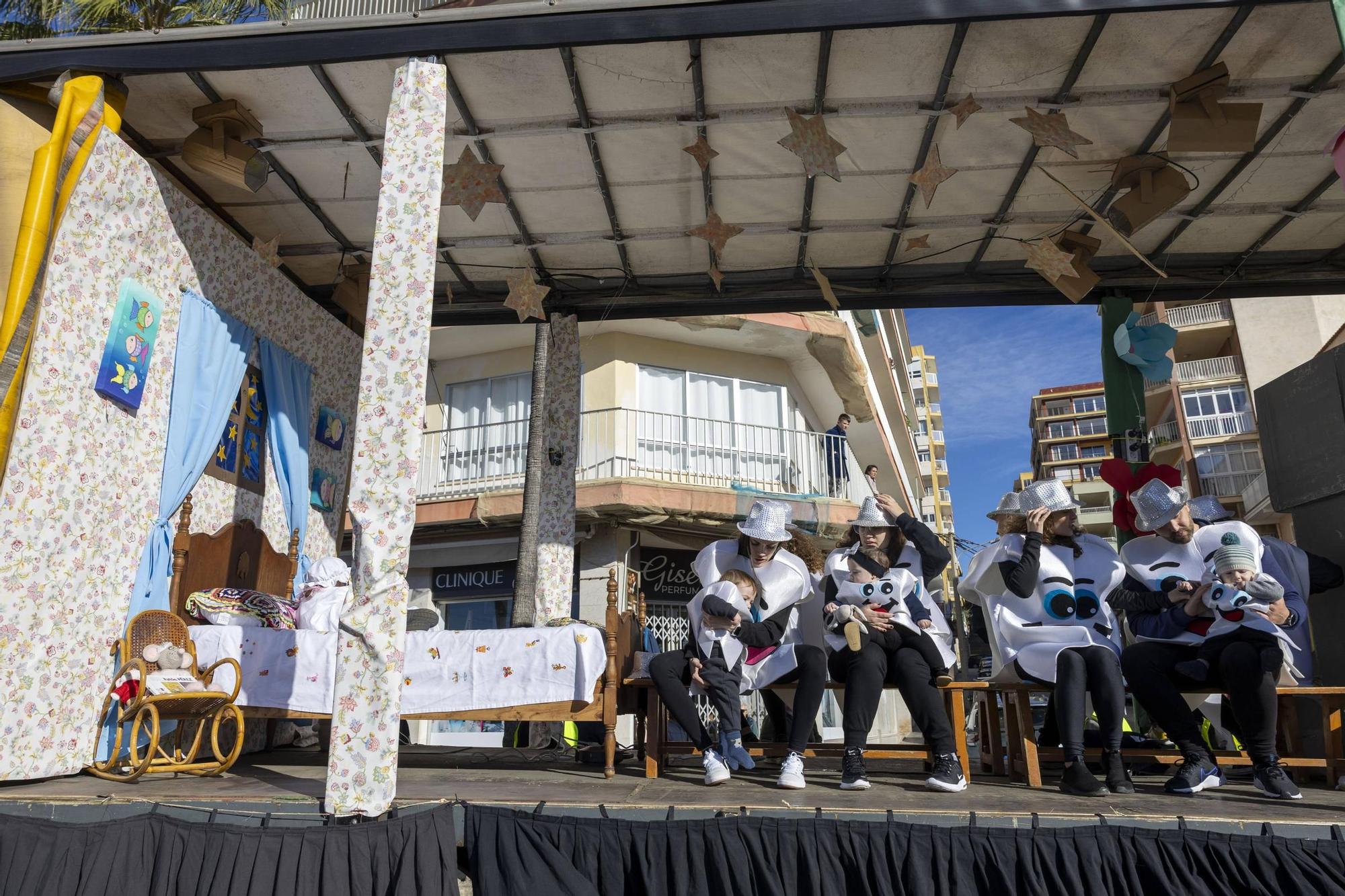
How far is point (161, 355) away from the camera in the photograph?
235 inches

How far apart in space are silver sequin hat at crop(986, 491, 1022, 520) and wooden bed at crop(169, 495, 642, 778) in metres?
2.17

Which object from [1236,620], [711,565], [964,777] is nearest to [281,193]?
[711,565]

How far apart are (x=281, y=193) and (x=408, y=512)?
353 cm

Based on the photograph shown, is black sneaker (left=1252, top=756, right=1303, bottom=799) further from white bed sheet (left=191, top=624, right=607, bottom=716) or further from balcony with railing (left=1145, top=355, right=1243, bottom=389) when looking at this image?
balcony with railing (left=1145, top=355, right=1243, bottom=389)

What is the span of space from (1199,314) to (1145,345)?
107 ft

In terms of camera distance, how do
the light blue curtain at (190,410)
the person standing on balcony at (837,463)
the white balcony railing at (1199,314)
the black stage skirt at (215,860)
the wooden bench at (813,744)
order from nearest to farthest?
the black stage skirt at (215,860)
the wooden bench at (813,744)
the light blue curtain at (190,410)
the person standing on balcony at (837,463)
the white balcony railing at (1199,314)

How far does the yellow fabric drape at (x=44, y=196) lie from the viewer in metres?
4.84

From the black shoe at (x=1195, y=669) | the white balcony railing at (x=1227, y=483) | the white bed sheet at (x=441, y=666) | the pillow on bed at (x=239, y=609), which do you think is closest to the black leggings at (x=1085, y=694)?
the black shoe at (x=1195, y=669)

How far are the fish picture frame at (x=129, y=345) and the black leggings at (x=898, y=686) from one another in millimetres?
4430

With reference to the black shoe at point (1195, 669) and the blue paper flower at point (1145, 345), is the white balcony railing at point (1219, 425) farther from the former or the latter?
the black shoe at point (1195, 669)

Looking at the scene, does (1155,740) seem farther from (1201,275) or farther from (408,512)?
(408,512)

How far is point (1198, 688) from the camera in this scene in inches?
180

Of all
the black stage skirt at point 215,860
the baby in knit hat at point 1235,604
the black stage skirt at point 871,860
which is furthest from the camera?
the baby in knit hat at point 1235,604

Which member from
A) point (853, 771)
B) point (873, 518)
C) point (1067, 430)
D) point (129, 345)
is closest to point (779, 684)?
point (853, 771)
